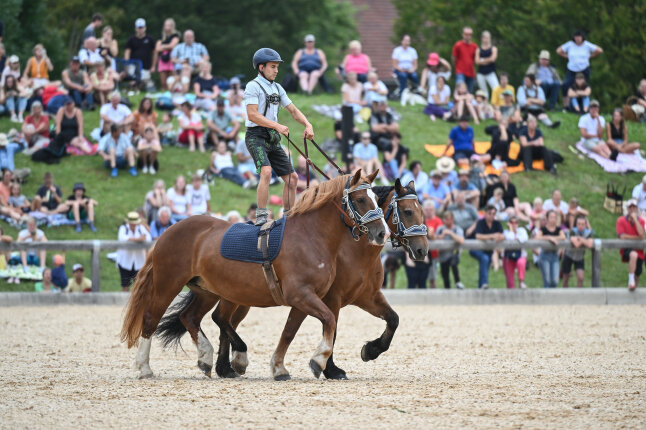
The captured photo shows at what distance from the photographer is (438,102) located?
23625 mm

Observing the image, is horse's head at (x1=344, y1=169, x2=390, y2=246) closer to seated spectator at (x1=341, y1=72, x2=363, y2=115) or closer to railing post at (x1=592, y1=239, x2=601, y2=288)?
railing post at (x1=592, y1=239, x2=601, y2=288)

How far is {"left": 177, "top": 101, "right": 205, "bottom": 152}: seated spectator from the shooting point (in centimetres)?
2141

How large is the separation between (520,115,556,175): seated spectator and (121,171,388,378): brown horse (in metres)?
12.4

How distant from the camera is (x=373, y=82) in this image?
22656 mm

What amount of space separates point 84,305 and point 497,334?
713cm

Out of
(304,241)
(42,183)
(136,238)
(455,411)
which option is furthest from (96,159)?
(455,411)

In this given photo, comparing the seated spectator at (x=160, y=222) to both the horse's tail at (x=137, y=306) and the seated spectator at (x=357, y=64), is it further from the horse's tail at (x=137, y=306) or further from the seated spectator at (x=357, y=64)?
the seated spectator at (x=357, y=64)

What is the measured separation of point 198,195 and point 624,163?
31.2 ft

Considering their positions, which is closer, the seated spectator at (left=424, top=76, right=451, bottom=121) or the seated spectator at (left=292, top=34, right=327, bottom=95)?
the seated spectator at (left=424, top=76, right=451, bottom=121)

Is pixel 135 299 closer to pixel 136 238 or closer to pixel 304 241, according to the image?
pixel 304 241

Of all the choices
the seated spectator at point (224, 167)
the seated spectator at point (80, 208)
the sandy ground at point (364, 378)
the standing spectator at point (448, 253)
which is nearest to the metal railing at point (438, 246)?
the standing spectator at point (448, 253)

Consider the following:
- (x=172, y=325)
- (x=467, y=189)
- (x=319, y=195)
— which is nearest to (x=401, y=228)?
(x=319, y=195)

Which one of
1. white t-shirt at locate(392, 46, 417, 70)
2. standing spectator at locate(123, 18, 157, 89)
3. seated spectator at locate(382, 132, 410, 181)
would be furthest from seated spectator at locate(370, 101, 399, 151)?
standing spectator at locate(123, 18, 157, 89)

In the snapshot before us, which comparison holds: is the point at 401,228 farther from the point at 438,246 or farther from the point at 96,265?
the point at 96,265
